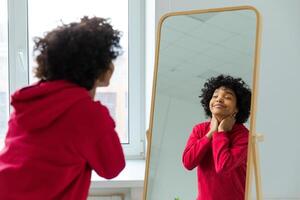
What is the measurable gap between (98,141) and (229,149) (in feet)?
1.72

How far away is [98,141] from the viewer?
4.16ft

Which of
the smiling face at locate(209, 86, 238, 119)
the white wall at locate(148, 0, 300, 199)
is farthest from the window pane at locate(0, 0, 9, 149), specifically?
the smiling face at locate(209, 86, 238, 119)

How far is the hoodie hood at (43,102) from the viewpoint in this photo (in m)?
1.23

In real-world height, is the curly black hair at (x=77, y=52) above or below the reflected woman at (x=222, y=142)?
above

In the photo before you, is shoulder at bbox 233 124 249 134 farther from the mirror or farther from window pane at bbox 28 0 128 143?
window pane at bbox 28 0 128 143

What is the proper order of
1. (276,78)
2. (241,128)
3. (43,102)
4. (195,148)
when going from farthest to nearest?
1. (276,78)
2. (195,148)
3. (241,128)
4. (43,102)

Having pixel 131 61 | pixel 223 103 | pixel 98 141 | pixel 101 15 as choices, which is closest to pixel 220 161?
pixel 223 103

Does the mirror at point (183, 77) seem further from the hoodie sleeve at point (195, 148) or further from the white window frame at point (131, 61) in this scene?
the white window frame at point (131, 61)

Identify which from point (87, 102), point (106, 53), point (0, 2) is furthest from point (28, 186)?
point (0, 2)

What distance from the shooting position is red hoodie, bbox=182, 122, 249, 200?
157 cm

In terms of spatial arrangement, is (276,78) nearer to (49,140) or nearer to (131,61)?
(131,61)

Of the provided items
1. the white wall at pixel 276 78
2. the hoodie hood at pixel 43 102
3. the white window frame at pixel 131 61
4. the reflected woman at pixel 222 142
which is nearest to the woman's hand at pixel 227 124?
the reflected woman at pixel 222 142

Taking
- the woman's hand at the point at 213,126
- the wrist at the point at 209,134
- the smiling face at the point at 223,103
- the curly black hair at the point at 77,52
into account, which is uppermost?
the curly black hair at the point at 77,52

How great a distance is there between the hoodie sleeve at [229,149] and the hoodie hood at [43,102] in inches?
21.7
